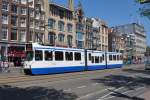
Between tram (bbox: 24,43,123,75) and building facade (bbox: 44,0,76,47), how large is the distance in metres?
26.7

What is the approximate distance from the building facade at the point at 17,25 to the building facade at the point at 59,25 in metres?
3.86

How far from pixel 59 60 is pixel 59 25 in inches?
1792

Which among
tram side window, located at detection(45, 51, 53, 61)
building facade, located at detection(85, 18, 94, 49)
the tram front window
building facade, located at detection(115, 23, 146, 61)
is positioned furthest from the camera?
building facade, located at detection(115, 23, 146, 61)

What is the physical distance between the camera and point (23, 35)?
70.2 metres

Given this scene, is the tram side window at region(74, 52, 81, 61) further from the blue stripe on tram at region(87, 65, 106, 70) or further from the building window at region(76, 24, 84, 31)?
the building window at region(76, 24, 84, 31)

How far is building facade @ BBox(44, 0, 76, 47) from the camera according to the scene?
79062 millimetres

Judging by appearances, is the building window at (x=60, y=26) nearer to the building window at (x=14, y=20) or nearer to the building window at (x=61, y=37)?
the building window at (x=61, y=37)

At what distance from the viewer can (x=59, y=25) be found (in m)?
84.2

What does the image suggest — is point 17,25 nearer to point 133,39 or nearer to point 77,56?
point 77,56

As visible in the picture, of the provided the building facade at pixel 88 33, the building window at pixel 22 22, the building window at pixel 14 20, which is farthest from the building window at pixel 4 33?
the building facade at pixel 88 33

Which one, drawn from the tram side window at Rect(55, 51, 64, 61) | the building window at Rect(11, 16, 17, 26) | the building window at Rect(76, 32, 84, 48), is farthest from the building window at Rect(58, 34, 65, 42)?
the tram side window at Rect(55, 51, 64, 61)

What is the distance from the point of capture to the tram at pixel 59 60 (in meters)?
35.4

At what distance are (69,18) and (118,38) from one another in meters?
50.1

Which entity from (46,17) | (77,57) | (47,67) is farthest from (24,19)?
(47,67)
